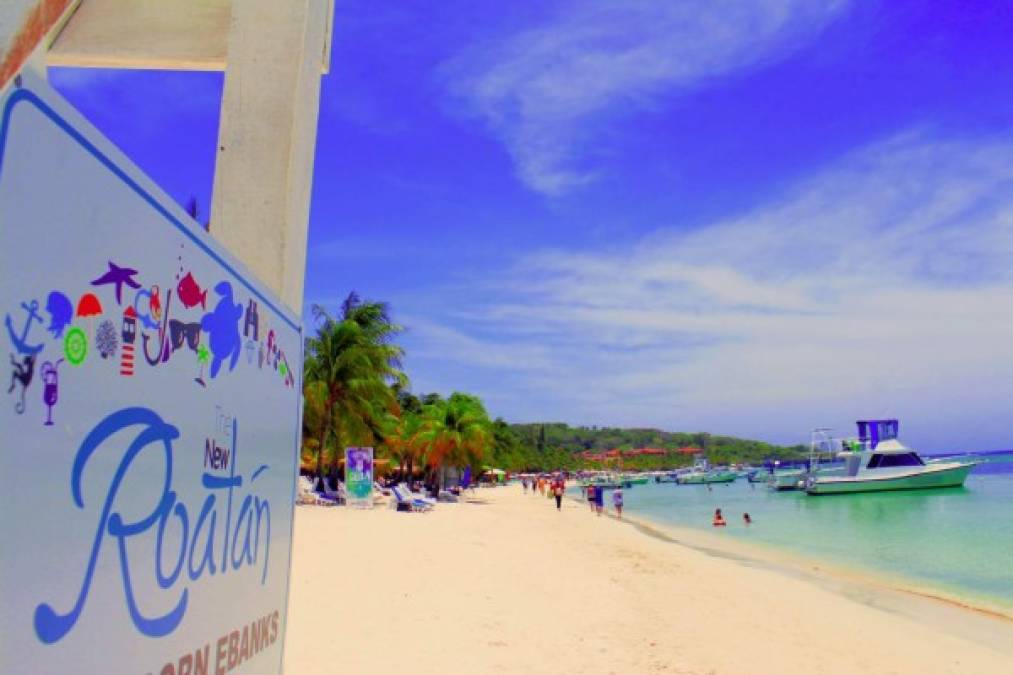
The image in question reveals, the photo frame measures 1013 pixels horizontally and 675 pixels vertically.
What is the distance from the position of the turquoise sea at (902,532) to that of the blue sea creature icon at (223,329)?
17775 millimetres

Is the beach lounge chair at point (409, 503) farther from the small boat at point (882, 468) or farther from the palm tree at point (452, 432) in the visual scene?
the small boat at point (882, 468)

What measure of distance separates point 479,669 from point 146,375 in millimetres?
5500

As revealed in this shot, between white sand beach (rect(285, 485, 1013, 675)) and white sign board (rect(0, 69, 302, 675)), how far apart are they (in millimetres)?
4549

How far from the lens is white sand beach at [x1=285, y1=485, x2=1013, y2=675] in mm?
6672

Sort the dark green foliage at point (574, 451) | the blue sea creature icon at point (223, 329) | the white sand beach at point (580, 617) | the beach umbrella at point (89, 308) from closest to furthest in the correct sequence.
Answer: the beach umbrella at point (89, 308)
the blue sea creature icon at point (223, 329)
the white sand beach at point (580, 617)
the dark green foliage at point (574, 451)

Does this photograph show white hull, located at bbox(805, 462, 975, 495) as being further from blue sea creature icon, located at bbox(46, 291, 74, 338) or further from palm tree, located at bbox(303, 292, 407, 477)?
blue sea creature icon, located at bbox(46, 291, 74, 338)

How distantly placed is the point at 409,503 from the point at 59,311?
25959 mm

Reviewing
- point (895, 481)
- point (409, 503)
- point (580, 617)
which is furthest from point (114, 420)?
point (895, 481)

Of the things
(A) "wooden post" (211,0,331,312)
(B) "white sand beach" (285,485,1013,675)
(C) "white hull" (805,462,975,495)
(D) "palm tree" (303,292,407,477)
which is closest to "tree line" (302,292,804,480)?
(D) "palm tree" (303,292,407,477)

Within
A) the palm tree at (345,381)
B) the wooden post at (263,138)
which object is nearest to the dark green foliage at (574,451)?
the palm tree at (345,381)

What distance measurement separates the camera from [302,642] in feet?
20.9

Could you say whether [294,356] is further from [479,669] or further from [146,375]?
[479,669]

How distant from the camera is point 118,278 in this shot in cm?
128

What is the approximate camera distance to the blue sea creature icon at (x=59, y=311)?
1.09 m
